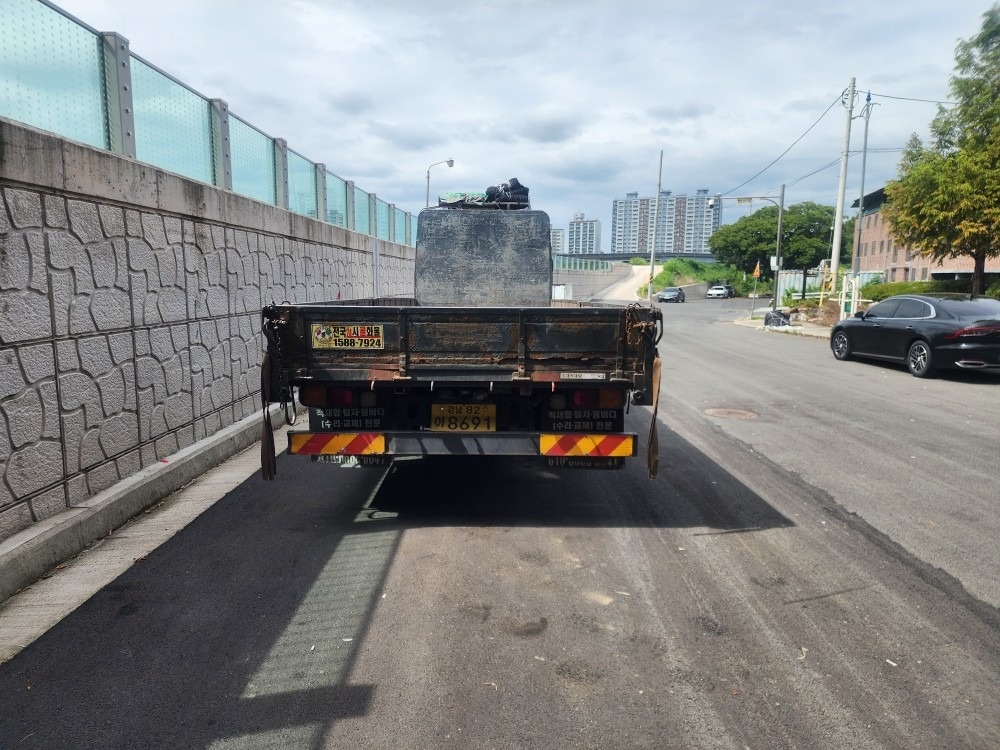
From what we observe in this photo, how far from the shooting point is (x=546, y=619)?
387 centimetres

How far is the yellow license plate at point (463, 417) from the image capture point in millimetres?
5312

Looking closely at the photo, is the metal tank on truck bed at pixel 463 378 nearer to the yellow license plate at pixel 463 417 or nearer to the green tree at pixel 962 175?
the yellow license plate at pixel 463 417

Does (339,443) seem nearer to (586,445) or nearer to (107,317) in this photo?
(586,445)

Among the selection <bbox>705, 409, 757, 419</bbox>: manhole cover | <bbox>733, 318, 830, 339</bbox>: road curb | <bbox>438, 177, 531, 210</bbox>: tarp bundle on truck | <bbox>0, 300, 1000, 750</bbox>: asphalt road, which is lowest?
<bbox>0, 300, 1000, 750</bbox>: asphalt road

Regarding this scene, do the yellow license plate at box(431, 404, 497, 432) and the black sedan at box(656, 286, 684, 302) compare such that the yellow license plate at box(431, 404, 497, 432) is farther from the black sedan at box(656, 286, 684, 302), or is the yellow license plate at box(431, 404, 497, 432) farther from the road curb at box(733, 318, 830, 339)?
the black sedan at box(656, 286, 684, 302)

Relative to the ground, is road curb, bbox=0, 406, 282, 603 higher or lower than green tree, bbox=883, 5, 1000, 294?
lower

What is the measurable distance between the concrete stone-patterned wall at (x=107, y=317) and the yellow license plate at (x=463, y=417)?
8.70 ft

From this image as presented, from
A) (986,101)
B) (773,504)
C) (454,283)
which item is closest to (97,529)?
(454,283)

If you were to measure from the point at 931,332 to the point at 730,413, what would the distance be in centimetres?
566

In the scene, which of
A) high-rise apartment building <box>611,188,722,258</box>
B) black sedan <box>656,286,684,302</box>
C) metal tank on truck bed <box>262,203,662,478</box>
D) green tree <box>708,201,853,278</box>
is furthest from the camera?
high-rise apartment building <box>611,188,722,258</box>

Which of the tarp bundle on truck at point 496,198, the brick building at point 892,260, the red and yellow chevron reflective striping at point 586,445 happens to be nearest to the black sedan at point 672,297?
the brick building at point 892,260

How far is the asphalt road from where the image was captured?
2980mm

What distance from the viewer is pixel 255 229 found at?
862 cm

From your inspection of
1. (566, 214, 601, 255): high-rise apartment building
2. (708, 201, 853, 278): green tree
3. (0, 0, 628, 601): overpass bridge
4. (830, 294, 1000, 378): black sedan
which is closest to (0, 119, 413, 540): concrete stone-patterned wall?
(0, 0, 628, 601): overpass bridge
